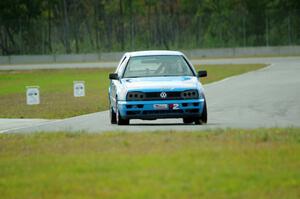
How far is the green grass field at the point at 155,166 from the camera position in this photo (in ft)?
33.1

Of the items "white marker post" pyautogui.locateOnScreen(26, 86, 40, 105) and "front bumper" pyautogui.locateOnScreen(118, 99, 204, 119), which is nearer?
"front bumper" pyautogui.locateOnScreen(118, 99, 204, 119)

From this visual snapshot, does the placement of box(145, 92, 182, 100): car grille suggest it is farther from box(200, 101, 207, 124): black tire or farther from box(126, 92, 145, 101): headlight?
box(200, 101, 207, 124): black tire

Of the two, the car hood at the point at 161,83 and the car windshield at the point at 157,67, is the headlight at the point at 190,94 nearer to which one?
the car hood at the point at 161,83

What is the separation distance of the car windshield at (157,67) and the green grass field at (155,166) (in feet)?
17.0

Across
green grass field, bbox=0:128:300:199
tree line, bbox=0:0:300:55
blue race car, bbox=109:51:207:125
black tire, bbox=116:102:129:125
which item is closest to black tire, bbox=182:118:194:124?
blue race car, bbox=109:51:207:125

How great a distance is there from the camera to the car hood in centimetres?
2086

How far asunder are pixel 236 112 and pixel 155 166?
13.8m

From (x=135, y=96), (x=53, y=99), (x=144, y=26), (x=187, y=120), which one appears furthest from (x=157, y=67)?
(x=144, y=26)

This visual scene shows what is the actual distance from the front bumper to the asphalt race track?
0.78ft

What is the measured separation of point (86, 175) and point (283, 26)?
285ft

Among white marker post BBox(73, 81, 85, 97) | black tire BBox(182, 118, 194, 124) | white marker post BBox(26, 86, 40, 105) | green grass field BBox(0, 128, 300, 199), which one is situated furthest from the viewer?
white marker post BBox(73, 81, 85, 97)

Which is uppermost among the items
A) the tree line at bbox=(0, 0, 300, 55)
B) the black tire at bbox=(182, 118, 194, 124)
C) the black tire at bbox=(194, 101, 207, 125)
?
the black tire at bbox=(194, 101, 207, 125)

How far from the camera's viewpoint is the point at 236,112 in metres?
25.5

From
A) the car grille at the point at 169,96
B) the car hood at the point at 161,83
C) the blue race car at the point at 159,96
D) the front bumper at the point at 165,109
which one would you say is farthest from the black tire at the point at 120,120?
the car grille at the point at 169,96
